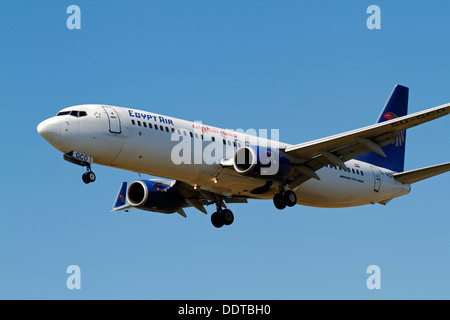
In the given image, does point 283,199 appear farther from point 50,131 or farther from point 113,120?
point 50,131

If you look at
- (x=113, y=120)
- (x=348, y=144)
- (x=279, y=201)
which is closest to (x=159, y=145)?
(x=113, y=120)

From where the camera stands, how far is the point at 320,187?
43938 millimetres

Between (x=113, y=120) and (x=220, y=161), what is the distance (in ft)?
19.9

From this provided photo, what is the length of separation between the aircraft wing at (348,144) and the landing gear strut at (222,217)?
13.9 ft

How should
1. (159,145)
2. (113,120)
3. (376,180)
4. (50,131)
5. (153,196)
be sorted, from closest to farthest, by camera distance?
(50,131) < (113,120) < (159,145) < (153,196) < (376,180)

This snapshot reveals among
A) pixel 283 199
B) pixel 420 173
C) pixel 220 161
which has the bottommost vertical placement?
pixel 283 199

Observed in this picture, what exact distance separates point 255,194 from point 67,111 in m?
11.4

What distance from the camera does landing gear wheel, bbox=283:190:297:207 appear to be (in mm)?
41156

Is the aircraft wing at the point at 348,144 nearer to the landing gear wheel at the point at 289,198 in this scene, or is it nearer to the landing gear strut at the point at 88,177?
the landing gear wheel at the point at 289,198

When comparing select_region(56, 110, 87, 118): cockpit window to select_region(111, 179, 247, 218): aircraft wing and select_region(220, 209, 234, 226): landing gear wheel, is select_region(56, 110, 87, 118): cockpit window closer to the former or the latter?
select_region(111, 179, 247, 218): aircraft wing

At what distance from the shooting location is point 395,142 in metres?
51.8

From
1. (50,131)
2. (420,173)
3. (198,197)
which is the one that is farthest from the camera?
(420,173)

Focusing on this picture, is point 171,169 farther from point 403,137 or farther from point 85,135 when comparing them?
point 403,137

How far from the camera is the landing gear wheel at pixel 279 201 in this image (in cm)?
4106
